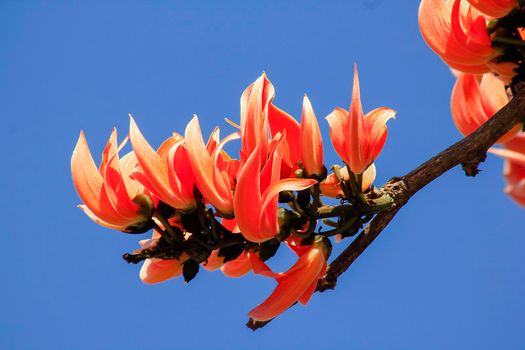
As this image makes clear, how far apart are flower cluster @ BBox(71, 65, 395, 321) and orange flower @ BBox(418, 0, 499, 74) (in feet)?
0.33

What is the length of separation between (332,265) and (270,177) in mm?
137

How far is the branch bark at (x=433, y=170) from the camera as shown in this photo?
2.46ft

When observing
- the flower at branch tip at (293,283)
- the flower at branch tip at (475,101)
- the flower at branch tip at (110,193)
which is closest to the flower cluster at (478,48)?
the flower at branch tip at (475,101)

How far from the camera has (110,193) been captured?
771 millimetres

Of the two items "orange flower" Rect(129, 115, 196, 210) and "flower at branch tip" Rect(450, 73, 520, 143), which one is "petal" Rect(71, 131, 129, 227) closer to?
"orange flower" Rect(129, 115, 196, 210)

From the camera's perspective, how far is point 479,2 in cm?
77

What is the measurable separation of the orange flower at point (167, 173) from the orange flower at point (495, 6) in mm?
353

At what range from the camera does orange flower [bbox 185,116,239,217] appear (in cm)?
75

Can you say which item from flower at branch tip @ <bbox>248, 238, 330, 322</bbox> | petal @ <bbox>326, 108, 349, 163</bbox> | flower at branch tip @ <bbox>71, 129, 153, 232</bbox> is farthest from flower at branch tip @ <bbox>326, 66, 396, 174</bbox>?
flower at branch tip @ <bbox>71, 129, 153, 232</bbox>

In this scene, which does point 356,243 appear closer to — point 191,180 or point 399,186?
Result: point 399,186

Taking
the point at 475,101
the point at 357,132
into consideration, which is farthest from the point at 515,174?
the point at 475,101

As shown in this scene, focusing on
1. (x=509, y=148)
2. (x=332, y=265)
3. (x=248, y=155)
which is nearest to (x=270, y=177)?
(x=248, y=155)

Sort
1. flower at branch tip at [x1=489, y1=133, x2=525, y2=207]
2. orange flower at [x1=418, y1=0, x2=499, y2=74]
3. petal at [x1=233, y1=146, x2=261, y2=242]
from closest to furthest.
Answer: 1. flower at branch tip at [x1=489, y1=133, x2=525, y2=207]
2. petal at [x1=233, y1=146, x2=261, y2=242]
3. orange flower at [x1=418, y1=0, x2=499, y2=74]

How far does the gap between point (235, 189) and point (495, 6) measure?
1.12ft
